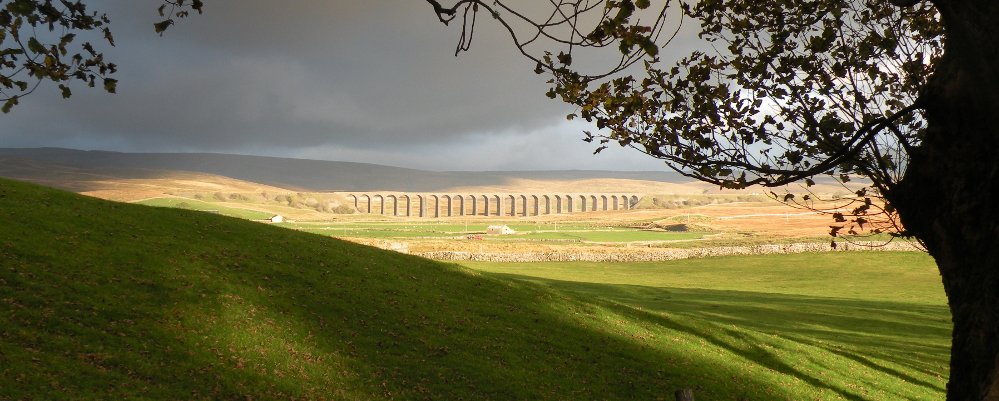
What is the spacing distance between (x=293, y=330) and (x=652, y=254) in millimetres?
47998

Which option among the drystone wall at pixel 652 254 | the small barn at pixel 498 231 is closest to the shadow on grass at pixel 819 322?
the drystone wall at pixel 652 254

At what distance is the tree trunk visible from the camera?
518cm

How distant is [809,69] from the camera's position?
356 inches

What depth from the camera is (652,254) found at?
55844 mm

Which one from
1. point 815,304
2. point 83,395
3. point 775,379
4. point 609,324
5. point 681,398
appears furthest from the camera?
point 815,304

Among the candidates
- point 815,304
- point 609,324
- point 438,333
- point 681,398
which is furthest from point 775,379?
point 815,304

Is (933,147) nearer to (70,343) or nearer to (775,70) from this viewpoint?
(775,70)

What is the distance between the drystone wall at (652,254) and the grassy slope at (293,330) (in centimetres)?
2931

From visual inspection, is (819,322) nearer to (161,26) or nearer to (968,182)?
(968,182)

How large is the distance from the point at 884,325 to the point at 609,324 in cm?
1368

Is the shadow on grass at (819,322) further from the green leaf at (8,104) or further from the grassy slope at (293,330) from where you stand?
the green leaf at (8,104)

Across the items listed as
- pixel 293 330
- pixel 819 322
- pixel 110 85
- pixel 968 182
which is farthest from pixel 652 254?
pixel 110 85

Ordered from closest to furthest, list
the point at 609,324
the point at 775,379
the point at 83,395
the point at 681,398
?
the point at 681,398
the point at 83,395
the point at 775,379
the point at 609,324

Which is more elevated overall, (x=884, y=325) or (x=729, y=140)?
(x=729, y=140)
